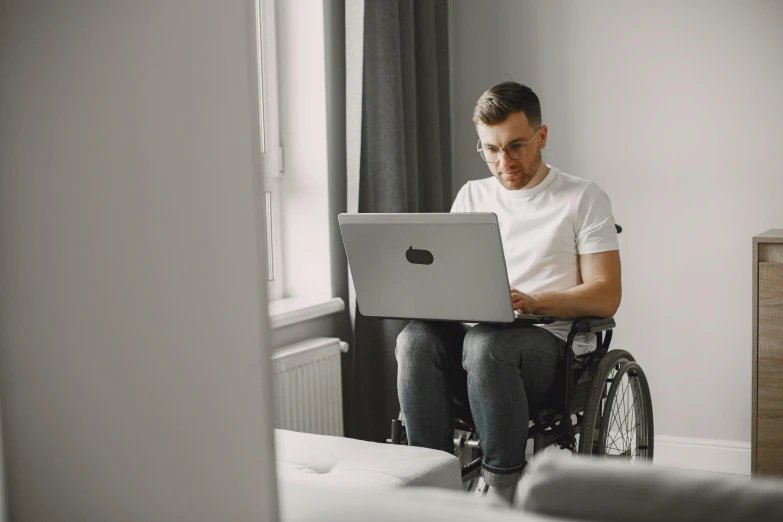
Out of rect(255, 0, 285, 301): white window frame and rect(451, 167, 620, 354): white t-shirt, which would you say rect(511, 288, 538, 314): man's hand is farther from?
rect(255, 0, 285, 301): white window frame

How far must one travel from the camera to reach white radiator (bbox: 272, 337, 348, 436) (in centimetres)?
218

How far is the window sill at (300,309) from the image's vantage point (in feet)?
7.41

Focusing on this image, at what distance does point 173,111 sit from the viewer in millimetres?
459

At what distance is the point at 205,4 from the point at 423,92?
230 centimetres

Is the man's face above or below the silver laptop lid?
above

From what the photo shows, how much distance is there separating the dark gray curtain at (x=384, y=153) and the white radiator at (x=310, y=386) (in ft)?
0.31

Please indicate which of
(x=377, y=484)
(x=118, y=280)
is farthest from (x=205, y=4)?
(x=377, y=484)

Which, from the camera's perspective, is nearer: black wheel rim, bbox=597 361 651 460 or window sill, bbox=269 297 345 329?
black wheel rim, bbox=597 361 651 460

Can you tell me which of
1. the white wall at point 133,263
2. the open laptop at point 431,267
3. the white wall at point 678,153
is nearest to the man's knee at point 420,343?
the open laptop at point 431,267

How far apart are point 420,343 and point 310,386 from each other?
593mm

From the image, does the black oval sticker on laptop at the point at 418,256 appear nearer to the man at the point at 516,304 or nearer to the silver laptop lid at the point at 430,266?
the silver laptop lid at the point at 430,266

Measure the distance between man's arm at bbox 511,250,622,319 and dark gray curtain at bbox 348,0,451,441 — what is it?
0.75m

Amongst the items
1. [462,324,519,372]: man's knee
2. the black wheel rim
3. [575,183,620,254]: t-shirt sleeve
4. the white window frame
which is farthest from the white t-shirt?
the white window frame

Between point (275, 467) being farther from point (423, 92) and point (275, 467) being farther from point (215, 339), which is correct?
point (423, 92)
